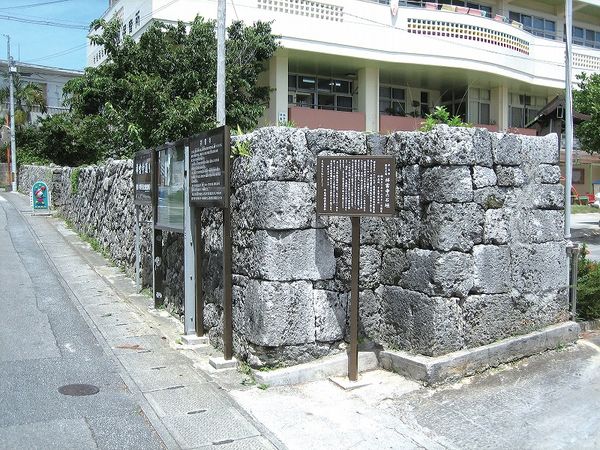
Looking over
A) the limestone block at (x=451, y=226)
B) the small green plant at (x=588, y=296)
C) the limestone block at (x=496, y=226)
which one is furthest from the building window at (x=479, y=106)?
the limestone block at (x=451, y=226)

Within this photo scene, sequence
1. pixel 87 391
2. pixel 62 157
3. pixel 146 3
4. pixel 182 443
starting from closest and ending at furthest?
pixel 182 443, pixel 87 391, pixel 146 3, pixel 62 157

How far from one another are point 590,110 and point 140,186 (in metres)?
14.6

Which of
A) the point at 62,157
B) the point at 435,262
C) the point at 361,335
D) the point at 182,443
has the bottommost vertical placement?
Answer: the point at 182,443

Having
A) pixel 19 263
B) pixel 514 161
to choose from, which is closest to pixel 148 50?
pixel 19 263

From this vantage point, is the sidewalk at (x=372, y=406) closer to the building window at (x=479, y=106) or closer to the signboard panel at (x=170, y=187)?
the signboard panel at (x=170, y=187)

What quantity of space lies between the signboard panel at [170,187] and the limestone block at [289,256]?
5.97 feet

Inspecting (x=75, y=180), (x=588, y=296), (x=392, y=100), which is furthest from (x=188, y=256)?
(x=392, y=100)

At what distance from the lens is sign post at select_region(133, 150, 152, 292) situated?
28.7ft

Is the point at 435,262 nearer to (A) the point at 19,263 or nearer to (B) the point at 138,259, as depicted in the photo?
(B) the point at 138,259

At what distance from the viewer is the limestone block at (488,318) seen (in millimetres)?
5789

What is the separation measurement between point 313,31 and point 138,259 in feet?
50.5

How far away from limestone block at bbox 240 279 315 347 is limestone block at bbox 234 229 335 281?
0.33 feet

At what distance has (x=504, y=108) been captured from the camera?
98.0 ft

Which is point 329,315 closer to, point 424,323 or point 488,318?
point 424,323
